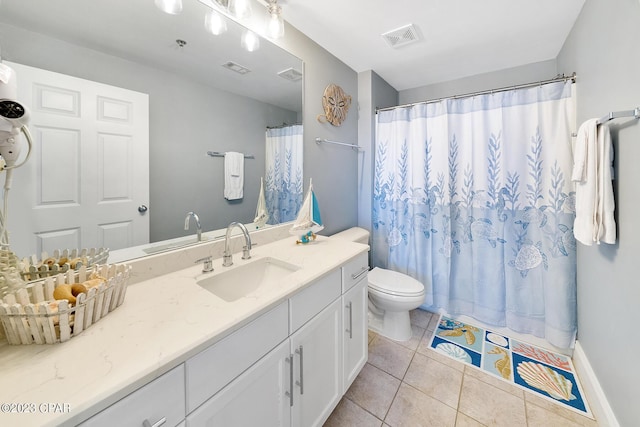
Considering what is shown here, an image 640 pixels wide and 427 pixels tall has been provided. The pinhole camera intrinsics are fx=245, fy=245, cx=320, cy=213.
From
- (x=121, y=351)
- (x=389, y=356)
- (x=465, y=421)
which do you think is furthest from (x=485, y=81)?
(x=121, y=351)

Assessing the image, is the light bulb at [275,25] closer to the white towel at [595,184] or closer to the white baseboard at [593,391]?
the white towel at [595,184]

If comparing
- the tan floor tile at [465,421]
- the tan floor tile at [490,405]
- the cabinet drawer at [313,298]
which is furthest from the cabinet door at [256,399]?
the tan floor tile at [490,405]

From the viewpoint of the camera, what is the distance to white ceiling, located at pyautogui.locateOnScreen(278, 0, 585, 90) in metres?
1.50

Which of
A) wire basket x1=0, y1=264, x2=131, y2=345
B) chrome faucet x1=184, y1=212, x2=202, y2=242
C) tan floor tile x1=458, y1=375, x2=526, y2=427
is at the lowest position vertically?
tan floor tile x1=458, y1=375, x2=526, y2=427

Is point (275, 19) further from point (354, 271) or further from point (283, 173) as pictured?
point (354, 271)

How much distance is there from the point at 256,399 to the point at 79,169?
1.04 meters

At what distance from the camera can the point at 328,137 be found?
2062 mm

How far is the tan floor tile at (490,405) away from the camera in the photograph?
131 centimetres

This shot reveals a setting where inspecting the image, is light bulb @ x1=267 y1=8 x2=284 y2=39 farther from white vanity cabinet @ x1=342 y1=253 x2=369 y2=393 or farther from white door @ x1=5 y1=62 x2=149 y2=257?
white vanity cabinet @ x1=342 y1=253 x2=369 y2=393

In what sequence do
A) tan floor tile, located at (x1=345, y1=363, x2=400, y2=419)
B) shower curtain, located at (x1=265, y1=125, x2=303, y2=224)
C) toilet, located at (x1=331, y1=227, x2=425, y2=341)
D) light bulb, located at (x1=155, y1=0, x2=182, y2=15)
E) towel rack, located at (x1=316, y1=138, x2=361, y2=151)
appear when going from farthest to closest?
towel rack, located at (x1=316, y1=138, x2=361, y2=151) < toilet, located at (x1=331, y1=227, x2=425, y2=341) < shower curtain, located at (x1=265, y1=125, x2=303, y2=224) < tan floor tile, located at (x1=345, y1=363, x2=400, y2=419) < light bulb, located at (x1=155, y1=0, x2=182, y2=15)

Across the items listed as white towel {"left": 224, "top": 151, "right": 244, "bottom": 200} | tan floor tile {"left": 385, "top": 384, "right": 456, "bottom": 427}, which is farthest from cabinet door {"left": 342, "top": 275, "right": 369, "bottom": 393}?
white towel {"left": 224, "top": 151, "right": 244, "bottom": 200}

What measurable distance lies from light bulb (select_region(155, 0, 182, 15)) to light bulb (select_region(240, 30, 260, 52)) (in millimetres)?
372

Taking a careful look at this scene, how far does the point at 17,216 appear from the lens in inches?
31.0

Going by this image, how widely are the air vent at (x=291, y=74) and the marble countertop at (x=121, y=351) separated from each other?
1.39 meters
